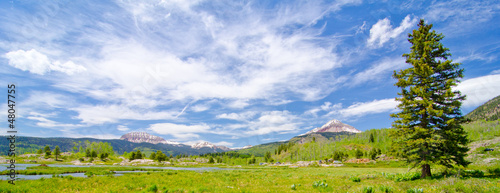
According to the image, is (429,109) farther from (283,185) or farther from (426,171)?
(283,185)

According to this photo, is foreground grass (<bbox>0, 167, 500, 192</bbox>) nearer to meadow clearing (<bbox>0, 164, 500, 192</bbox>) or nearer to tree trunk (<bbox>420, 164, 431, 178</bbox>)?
meadow clearing (<bbox>0, 164, 500, 192</bbox>)

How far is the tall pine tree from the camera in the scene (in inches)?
771

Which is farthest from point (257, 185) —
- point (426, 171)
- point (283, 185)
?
point (426, 171)

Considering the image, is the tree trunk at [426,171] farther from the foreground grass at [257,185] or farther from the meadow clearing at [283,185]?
the foreground grass at [257,185]

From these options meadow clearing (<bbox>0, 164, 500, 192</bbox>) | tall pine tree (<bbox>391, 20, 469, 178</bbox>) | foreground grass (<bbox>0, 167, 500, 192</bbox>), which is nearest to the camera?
meadow clearing (<bbox>0, 164, 500, 192</bbox>)

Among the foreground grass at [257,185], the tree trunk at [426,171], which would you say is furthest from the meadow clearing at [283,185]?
the tree trunk at [426,171]

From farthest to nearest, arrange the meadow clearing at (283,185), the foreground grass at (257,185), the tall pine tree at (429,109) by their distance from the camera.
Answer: the tall pine tree at (429,109)
the foreground grass at (257,185)
the meadow clearing at (283,185)

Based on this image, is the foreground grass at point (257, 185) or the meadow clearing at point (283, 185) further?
the foreground grass at point (257, 185)

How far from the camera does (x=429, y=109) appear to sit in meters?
19.3

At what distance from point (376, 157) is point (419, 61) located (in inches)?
6304

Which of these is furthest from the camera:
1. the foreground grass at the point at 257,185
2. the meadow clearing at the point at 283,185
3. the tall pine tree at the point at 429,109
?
the tall pine tree at the point at 429,109

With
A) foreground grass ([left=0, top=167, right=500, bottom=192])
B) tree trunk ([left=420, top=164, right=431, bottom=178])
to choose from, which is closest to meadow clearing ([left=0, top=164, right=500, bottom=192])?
foreground grass ([left=0, top=167, right=500, bottom=192])

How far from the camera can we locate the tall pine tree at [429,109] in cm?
1959

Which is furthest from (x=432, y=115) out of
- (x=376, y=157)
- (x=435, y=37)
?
(x=376, y=157)
